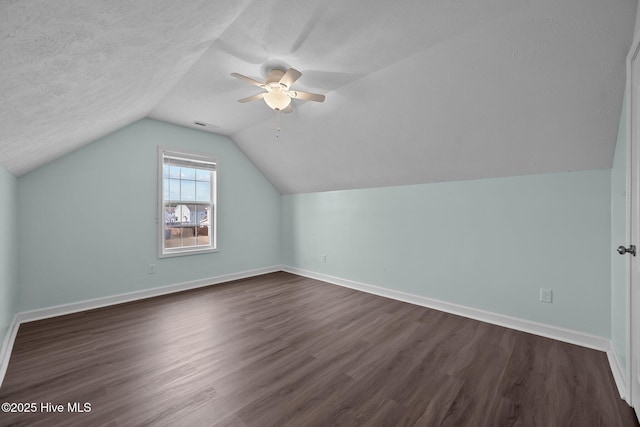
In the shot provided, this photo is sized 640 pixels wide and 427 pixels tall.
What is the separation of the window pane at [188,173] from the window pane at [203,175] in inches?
2.5

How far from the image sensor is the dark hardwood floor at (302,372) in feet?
5.12

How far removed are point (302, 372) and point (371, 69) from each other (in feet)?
8.57

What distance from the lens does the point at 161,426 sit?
1471 mm

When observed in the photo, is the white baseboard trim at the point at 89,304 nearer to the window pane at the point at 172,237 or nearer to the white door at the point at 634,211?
the window pane at the point at 172,237

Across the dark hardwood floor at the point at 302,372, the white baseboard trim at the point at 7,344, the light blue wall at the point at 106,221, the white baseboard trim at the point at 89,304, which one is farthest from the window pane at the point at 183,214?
the white baseboard trim at the point at 7,344

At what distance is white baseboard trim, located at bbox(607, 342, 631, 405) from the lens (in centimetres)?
168

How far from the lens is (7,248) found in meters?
2.31

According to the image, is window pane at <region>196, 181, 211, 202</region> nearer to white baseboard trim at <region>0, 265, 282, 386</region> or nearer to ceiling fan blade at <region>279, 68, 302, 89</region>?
white baseboard trim at <region>0, 265, 282, 386</region>

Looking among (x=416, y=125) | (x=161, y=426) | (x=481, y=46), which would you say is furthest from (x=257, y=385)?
(x=481, y=46)

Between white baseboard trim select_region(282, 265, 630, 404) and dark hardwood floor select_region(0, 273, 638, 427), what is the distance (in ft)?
0.30

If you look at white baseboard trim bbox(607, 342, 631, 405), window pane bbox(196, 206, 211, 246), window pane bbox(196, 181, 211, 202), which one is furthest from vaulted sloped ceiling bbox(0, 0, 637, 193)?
window pane bbox(196, 206, 211, 246)

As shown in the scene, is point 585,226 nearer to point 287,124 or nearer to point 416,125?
point 416,125

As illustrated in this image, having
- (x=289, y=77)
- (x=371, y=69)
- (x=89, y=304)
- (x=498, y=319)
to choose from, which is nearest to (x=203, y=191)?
(x=89, y=304)

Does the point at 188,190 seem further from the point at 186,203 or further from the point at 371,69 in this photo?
the point at 371,69
